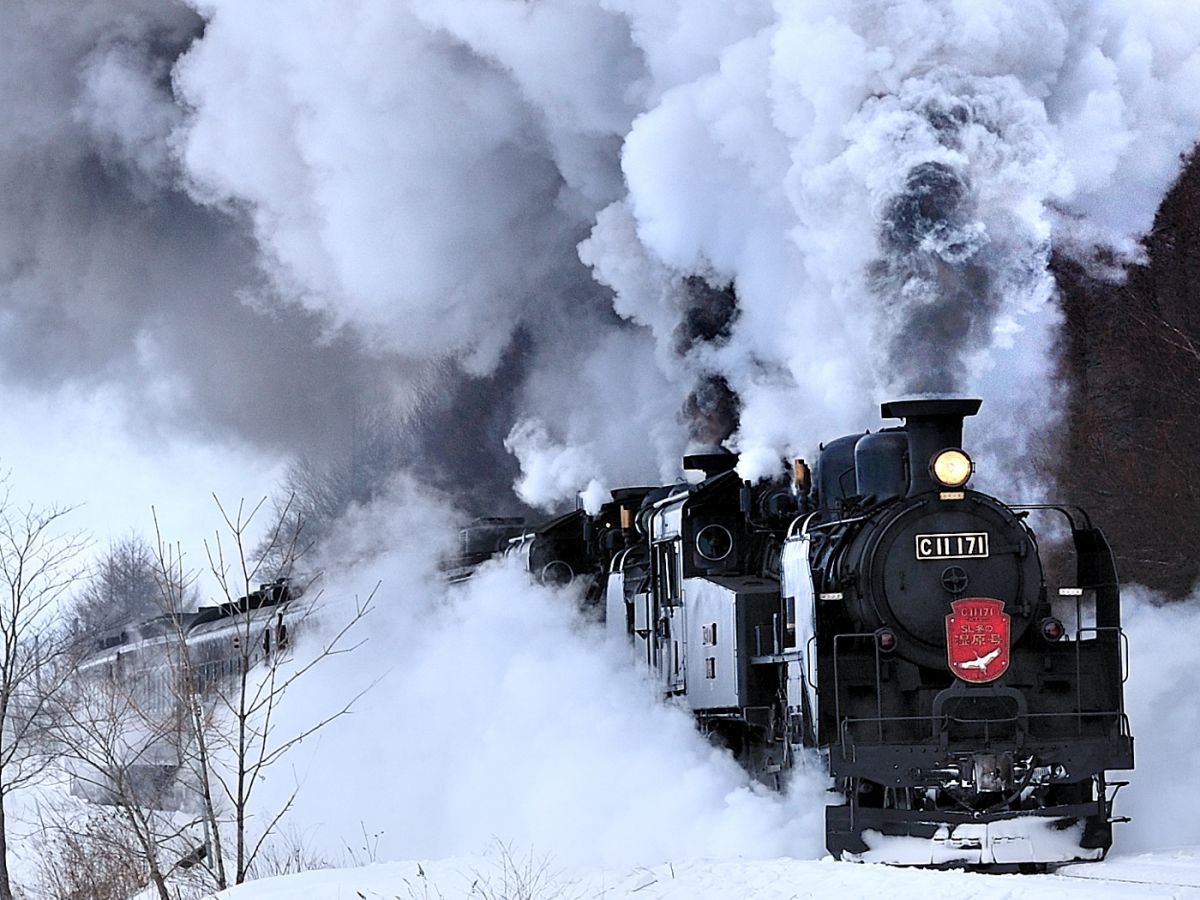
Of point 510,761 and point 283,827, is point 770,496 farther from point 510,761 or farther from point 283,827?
point 283,827

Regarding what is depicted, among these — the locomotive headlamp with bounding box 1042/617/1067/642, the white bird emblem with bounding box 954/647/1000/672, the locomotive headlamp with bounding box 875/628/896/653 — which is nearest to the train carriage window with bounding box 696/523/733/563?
the locomotive headlamp with bounding box 875/628/896/653

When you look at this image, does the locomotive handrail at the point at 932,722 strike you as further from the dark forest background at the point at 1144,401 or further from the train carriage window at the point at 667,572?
the dark forest background at the point at 1144,401

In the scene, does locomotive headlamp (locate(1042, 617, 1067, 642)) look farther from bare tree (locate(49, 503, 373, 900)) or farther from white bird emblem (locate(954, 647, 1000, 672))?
bare tree (locate(49, 503, 373, 900))

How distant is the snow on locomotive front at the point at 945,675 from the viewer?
11.3m

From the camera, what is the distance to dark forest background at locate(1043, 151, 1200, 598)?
2450 centimetres

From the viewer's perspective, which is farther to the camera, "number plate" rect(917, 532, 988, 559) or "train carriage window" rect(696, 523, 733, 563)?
"train carriage window" rect(696, 523, 733, 563)

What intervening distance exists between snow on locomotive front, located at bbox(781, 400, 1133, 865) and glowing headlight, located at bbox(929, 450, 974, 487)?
10mm

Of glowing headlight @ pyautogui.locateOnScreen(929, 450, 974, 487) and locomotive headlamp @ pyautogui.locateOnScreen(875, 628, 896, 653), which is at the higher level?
glowing headlight @ pyautogui.locateOnScreen(929, 450, 974, 487)

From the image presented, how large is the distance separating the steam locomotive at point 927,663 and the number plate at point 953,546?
0.01m

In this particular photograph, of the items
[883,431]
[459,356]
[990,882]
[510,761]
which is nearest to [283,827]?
[510,761]

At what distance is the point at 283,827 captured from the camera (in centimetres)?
1722

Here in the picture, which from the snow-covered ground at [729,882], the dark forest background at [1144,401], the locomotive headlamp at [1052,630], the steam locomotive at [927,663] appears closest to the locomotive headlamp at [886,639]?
the steam locomotive at [927,663]

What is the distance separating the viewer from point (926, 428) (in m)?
12.1

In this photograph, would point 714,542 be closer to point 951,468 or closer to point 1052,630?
point 951,468
